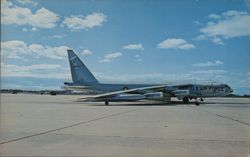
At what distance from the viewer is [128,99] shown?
32.8m

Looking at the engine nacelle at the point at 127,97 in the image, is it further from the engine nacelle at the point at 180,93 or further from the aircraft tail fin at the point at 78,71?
the aircraft tail fin at the point at 78,71

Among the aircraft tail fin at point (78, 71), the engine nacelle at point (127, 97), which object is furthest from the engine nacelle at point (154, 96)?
the aircraft tail fin at point (78, 71)

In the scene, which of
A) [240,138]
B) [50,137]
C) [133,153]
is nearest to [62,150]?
[133,153]

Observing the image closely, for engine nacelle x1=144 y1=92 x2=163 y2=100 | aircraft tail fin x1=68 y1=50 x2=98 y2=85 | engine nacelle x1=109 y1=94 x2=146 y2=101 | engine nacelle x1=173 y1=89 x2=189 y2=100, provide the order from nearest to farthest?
engine nacelle x1=109 y1=94 x2=146 y2=101
engine nacelle x1=144 y1=92 x2=163 y2=100
engine nacelle x1=173 y1=89 x2=189 y2=100
aircraft tail fin x1=68 y1=50 x2=98 y2=85

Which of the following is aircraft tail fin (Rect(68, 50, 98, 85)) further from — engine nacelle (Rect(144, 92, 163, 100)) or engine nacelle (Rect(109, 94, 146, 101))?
engine nacelle (Rect(144, 92, 163, 100))

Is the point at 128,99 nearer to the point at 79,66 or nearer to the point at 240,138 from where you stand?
the point at 79,66

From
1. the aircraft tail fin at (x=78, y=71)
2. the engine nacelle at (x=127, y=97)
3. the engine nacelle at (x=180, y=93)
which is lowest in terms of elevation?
the engine nacelle at (x=127, y=97)

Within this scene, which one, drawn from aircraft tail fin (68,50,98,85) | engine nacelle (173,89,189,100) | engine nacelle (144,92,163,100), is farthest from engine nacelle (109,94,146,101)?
aircraft tail fin (68,50,98,85)

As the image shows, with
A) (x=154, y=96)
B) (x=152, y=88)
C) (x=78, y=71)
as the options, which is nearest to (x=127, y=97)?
(x=154, y=96)

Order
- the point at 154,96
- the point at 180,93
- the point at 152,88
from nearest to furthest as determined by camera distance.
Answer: the point at 154,96 → the point at 180,93 → the point at 152,88

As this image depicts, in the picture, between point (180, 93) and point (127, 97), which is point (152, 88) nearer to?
point (180, 93)

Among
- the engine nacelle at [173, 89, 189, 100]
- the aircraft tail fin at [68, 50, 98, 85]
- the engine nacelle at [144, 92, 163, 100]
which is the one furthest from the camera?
the aircraft tail fin at [68, 50, 98, 85]

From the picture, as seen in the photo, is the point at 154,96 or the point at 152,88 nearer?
the point at 154,96

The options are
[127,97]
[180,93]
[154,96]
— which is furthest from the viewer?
[180,93]
